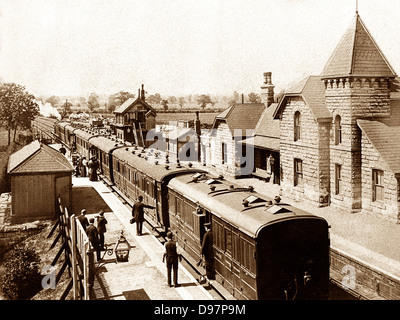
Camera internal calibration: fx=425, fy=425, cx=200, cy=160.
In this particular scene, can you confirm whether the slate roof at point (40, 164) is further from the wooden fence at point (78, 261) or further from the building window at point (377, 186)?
the building window at point (377, 186)

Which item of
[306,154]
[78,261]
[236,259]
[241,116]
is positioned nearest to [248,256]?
[236,259]

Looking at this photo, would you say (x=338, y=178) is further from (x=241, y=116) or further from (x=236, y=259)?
(x=241, y=116)

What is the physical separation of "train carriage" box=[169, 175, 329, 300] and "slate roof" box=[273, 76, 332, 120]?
514 inches

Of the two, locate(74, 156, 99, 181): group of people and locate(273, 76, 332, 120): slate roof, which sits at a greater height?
locate(273, 76, 332, 120): slate roof

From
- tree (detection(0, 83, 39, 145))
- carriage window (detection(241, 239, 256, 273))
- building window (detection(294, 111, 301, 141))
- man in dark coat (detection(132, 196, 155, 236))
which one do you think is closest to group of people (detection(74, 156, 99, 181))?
tree (detection(0, 83, 39, 145))

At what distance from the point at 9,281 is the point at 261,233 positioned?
28.5 ft

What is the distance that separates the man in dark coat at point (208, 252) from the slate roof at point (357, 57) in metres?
13.6

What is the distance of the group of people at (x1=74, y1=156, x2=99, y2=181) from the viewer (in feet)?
100

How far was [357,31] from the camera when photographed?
22.5 metres

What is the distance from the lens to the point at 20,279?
534 inches

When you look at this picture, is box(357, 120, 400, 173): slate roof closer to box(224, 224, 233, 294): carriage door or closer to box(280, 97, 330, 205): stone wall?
box(280, 97, 330, 205): stone wall

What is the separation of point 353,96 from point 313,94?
2751mm

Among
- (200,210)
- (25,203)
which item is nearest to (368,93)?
(200,210)
